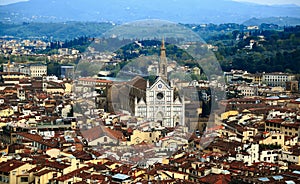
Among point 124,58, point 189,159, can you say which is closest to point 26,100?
point 189,159

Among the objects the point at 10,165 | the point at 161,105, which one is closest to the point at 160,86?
the point at 161,105

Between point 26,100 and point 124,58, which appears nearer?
point 26,100

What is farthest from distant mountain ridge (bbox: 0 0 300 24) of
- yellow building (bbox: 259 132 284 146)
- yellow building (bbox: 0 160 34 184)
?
yellow building (bbox: 0 160 34 184)

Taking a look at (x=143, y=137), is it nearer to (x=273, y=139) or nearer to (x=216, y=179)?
(x=273, y=139)

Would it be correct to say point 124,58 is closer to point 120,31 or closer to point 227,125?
point 120,31

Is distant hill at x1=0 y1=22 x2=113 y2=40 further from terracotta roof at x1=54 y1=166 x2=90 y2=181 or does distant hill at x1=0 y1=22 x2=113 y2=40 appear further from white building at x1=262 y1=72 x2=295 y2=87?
terracotta roof at x1=54 y1=166 x2=90 y2=181

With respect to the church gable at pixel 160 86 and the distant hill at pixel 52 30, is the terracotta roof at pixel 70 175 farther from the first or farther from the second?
the distant hill at pixel 52 30

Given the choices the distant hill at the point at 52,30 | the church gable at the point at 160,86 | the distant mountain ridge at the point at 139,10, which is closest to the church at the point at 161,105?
the church gable at the point at 160,86
